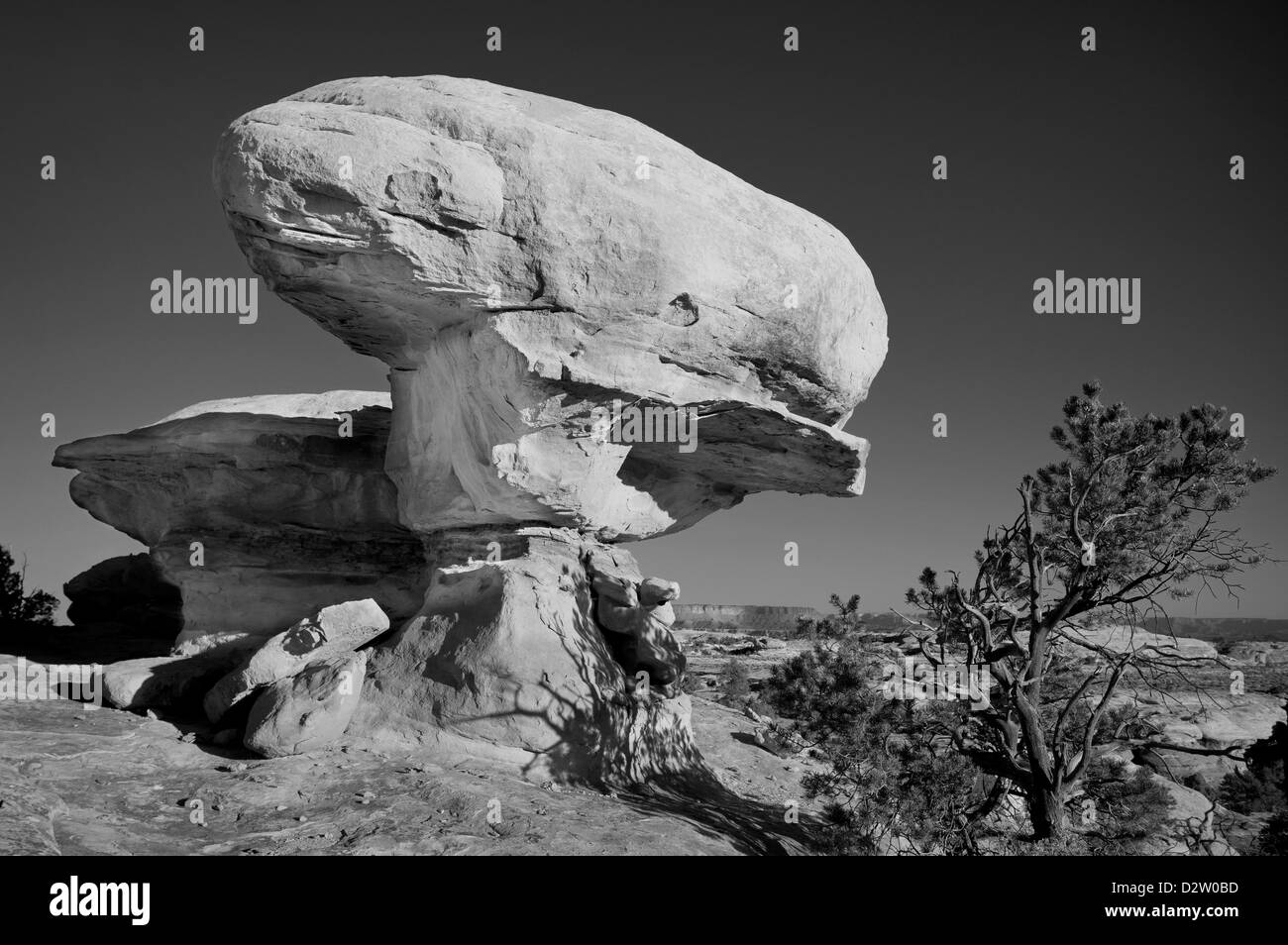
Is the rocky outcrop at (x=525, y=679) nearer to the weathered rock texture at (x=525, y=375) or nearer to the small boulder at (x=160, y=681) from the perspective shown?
the weathered rock texture at (x=525, y=375)

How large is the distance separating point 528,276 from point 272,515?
5580mm

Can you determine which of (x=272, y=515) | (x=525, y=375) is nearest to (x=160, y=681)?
(x=272, y=515)

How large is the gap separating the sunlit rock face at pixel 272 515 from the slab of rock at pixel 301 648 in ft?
5.08

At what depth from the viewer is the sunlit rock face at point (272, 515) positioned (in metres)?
11.7

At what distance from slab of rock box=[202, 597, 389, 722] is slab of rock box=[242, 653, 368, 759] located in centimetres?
39

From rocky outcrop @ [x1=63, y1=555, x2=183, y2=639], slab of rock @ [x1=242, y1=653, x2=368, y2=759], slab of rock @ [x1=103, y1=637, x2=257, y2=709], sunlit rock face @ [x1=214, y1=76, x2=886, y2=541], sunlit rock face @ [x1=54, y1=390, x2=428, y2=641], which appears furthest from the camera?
rocky outcrop @ [x1=63, y1=555, x2=183, y2=639]

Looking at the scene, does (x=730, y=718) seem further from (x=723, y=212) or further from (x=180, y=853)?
(x=180, y=853)

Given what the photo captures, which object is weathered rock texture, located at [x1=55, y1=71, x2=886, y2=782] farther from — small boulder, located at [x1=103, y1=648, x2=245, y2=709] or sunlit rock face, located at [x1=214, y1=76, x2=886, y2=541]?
small boulder, located at [x1=103, y1=648, x2=245, y2=709]

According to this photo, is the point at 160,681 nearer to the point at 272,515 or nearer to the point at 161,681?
the point at 161,681

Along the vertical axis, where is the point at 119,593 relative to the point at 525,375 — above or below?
below

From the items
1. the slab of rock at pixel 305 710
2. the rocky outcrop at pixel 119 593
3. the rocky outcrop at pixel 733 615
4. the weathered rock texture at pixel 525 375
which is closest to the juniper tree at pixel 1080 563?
the weathered rock texture at pixel 525 375

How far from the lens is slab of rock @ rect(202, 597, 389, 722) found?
9.32 metres

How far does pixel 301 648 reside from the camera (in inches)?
381

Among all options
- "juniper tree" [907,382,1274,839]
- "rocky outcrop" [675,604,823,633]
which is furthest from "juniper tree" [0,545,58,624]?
"rocky outcrop" [675,604,823,633]
